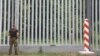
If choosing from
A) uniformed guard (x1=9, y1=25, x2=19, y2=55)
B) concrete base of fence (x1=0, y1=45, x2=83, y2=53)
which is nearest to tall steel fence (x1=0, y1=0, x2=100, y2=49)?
concrete base of fence (x1=0, y1=45, x2=83, y2=53)

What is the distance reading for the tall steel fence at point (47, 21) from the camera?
22.3m

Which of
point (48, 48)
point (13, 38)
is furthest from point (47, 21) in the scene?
point (13, 38)

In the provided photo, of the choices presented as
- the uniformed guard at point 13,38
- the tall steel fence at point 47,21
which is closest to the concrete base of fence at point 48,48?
the tall steel fence at point 47,21

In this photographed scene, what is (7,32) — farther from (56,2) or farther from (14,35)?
(56,2)

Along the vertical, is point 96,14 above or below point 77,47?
above

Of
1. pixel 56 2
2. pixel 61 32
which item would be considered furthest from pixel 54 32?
pixel 56 2

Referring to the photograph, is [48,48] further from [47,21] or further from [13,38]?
[13,38]

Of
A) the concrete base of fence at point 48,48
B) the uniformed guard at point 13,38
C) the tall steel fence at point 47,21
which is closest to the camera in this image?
the uniformed guard at point 13,38

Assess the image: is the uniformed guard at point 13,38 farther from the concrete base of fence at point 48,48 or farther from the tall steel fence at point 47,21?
the tall steel fence at point 47,21

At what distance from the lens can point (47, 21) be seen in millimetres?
22344

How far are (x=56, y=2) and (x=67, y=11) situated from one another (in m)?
0.84

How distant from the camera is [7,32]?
2227 cm

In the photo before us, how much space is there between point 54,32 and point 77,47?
160 cm

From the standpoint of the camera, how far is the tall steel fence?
877 inches
